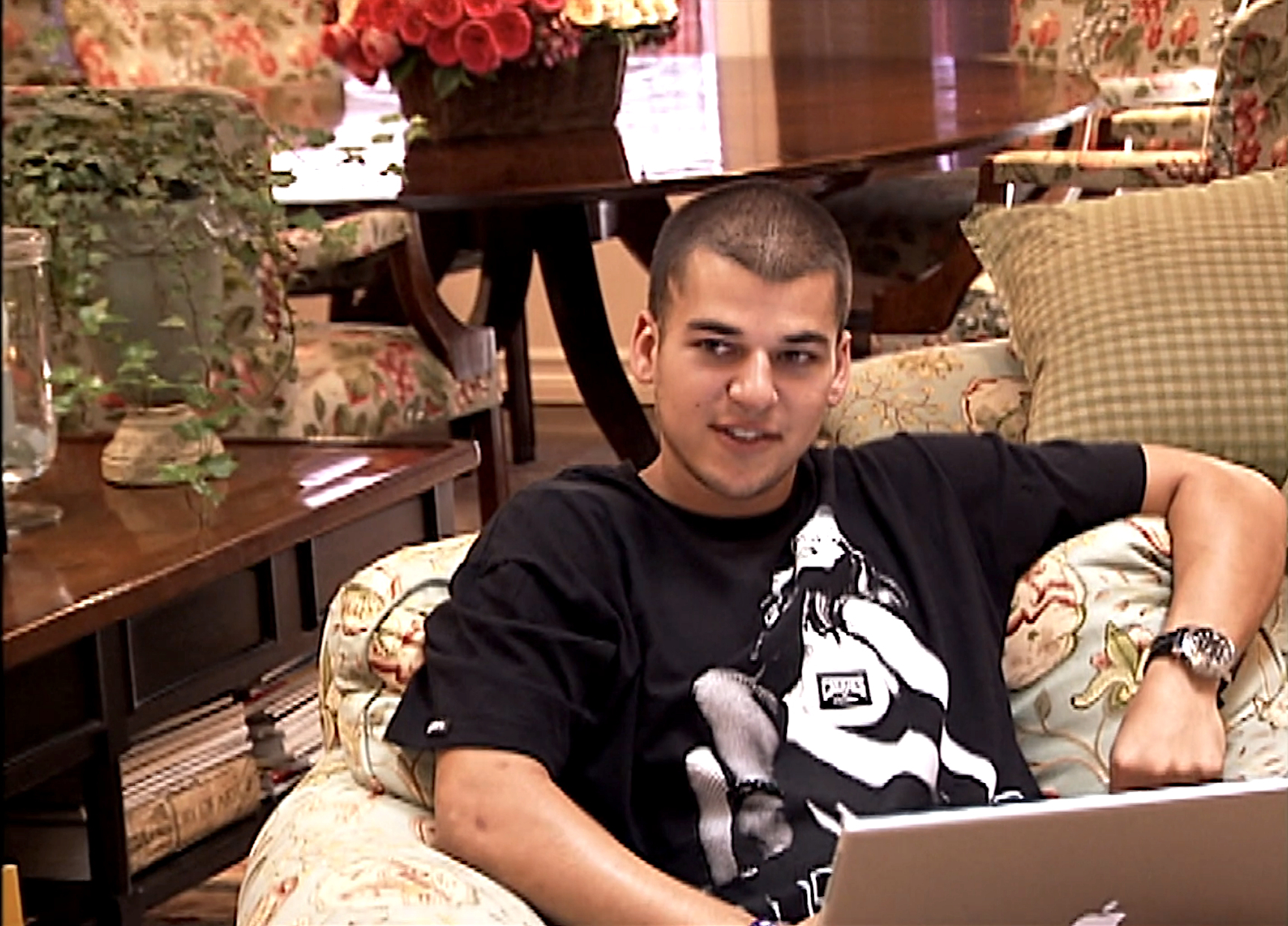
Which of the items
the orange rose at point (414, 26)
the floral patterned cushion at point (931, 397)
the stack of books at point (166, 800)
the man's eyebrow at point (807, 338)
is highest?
the orange rose at point (414, 26)

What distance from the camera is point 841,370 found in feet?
5.80

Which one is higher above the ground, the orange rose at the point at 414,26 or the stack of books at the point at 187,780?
the orange rose at the point at 414,26

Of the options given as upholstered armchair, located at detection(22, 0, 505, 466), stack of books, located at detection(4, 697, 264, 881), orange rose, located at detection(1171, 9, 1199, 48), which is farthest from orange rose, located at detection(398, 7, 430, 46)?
orange rose, located at detection(1171, 9, 1199, 48)

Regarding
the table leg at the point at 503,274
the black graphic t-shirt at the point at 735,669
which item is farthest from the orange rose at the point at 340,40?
the black graphic t-shirt at the point at 735,669

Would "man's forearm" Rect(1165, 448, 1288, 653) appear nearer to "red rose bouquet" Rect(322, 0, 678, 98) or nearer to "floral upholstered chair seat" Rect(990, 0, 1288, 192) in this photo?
"floral upholstered chair seat" Rect(990, 0, 1288, 192)

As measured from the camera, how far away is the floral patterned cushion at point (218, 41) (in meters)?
4.87

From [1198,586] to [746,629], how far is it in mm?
392

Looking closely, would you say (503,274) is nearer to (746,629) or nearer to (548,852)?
(746,629)

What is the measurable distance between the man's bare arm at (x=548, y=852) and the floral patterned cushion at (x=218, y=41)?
3.55 meters

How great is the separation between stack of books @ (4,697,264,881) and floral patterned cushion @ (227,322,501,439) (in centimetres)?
113

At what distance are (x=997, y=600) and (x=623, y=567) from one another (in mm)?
344

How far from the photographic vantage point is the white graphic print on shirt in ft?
5.28

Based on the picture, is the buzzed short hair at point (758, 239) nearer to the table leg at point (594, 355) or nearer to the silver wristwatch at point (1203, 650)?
the silver wristwatch at point (1203, 650)

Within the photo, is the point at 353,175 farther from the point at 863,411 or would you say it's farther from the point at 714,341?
the point at 714,341
